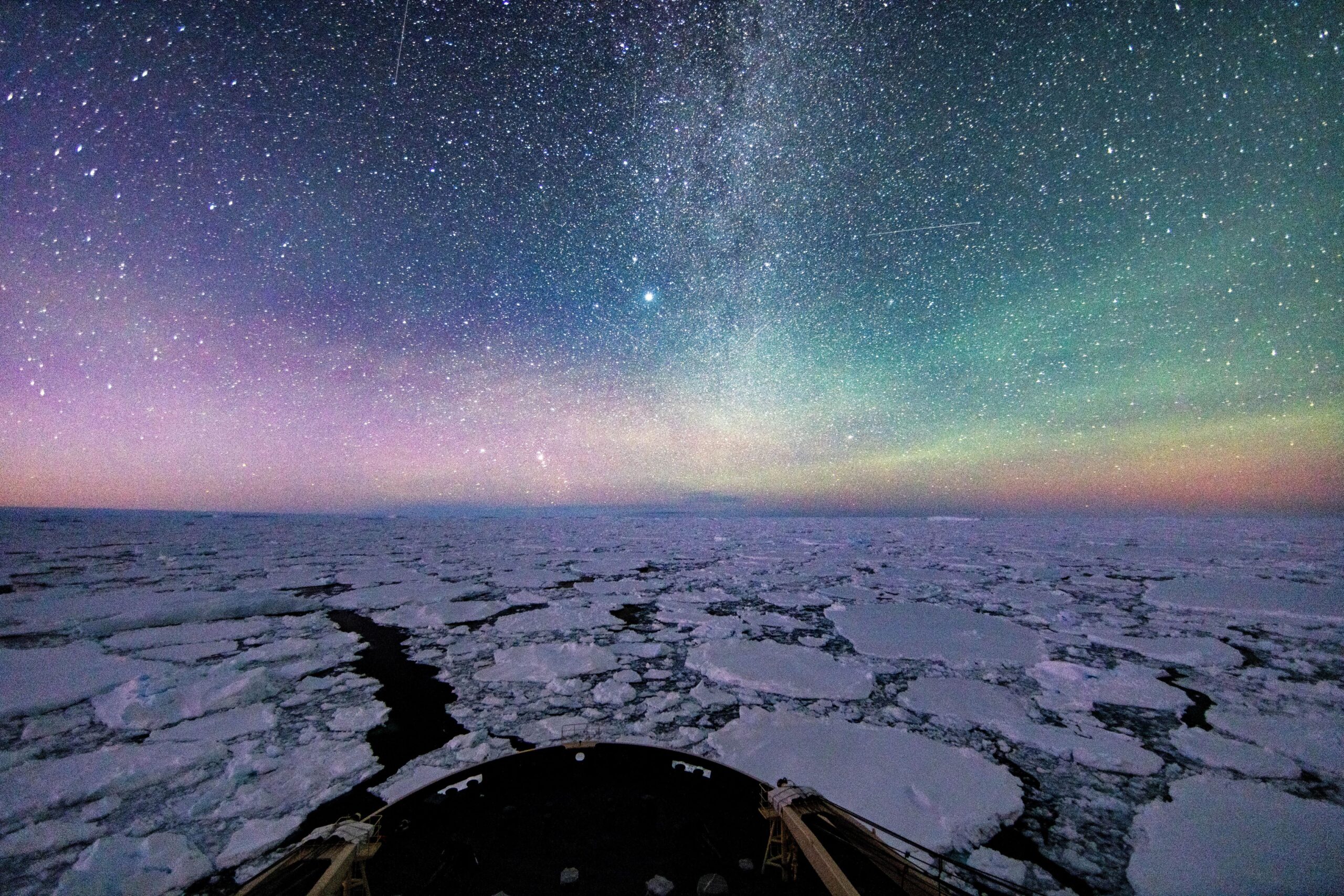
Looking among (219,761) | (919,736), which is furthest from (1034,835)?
(219,761)

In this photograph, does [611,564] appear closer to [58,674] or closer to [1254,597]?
[58,674]

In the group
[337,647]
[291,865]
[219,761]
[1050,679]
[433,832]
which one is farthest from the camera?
[337,647]

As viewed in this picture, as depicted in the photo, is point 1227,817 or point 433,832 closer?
point 433,832

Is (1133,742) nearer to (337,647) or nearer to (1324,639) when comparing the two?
(1324,639)

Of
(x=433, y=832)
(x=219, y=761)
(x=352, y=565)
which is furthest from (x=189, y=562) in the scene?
(x=433, y=832)

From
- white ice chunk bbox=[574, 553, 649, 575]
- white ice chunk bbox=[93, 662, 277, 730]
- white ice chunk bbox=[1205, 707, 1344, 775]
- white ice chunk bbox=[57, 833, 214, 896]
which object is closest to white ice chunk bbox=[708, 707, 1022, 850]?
white ice chunk bbox=[1205, 707, 1344, 775]

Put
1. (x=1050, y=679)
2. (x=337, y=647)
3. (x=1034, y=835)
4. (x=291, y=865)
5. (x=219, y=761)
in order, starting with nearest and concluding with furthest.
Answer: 1. (x=291, y=865)
2. (x=1034, y=835)
3. (x=219, y=761)
4. (x=1050, y=679)
5. (x=337, y=647)

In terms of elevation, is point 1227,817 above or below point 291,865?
below

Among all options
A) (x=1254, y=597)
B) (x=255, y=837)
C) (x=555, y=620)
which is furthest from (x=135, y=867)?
(x=1254, y=597)

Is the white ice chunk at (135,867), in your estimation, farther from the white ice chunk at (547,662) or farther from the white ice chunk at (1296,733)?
the white ice chunk at (1296,733)
